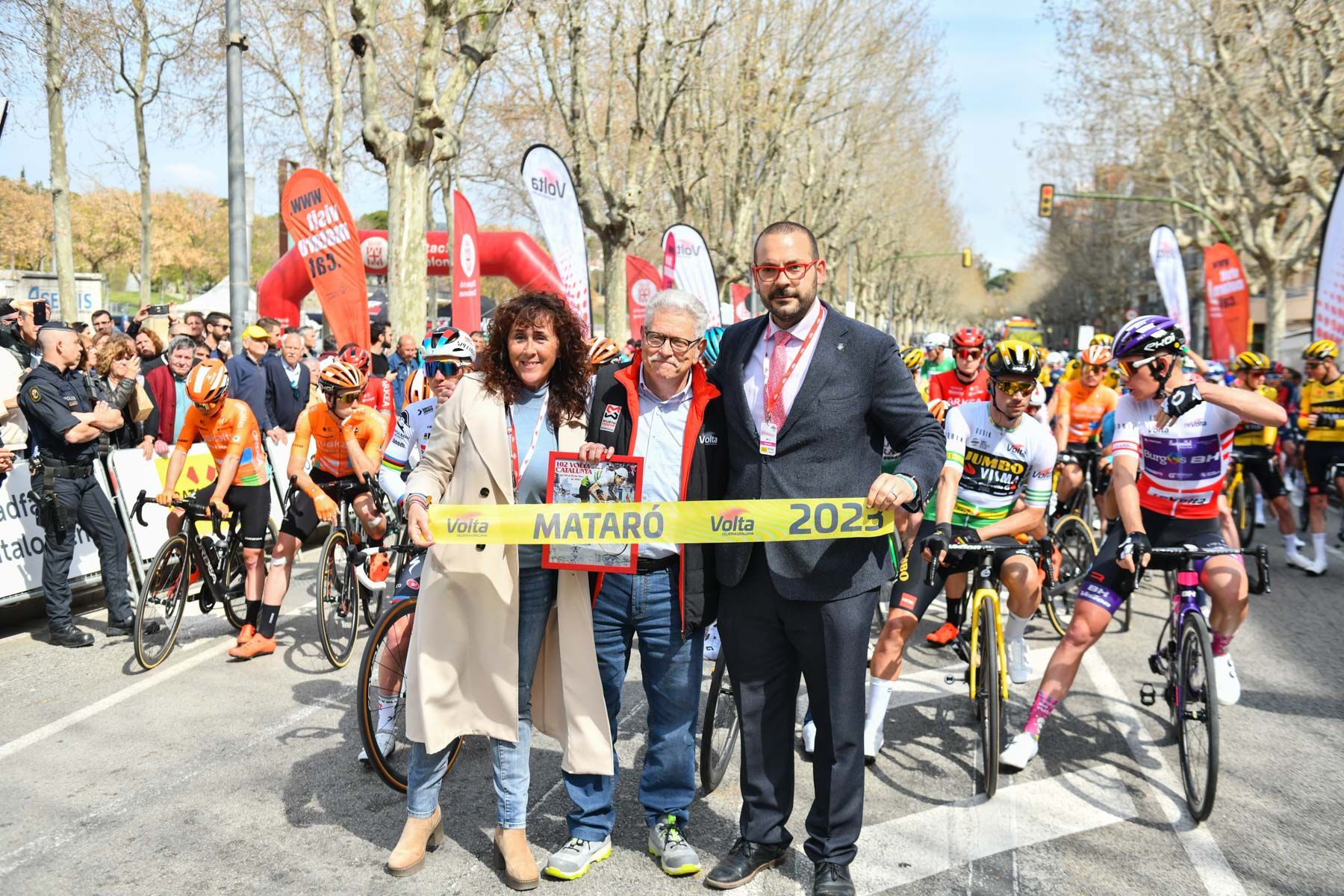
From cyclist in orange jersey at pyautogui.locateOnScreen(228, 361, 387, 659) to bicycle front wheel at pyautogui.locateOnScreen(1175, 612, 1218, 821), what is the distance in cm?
468

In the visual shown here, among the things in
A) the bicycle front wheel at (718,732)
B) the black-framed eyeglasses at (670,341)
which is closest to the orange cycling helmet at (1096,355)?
the bicycle front wheel at (718,732)

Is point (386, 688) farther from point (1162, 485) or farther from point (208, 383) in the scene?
point (1162, 485)

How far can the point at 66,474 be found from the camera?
23.5ft

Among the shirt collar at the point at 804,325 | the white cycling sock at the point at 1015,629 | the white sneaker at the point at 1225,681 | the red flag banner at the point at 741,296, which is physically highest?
the red flag banner at the point at 741,296

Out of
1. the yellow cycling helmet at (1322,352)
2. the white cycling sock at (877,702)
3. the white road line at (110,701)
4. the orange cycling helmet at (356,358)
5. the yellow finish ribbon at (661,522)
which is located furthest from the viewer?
the yellow cycling helmet at (1322,352)

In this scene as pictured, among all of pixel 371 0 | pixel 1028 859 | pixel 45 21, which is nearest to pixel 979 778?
pixel 1028 859

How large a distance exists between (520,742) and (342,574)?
349cm

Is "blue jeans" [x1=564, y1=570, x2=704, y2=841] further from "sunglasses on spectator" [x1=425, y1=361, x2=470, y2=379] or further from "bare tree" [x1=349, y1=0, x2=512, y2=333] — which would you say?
"bare tree" [x1=349, y1=0, x2=512, y2=333]

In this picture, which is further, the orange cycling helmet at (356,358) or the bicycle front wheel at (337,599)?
the orange cycling helmet at (356,358)

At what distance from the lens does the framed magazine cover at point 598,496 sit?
148 inches

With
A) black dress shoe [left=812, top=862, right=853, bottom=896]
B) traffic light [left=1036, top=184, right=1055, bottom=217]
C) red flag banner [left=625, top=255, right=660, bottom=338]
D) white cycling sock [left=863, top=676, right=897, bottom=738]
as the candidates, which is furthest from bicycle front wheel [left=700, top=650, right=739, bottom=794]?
traffic light [left=1036, top=184, right=1055, bottom=217]

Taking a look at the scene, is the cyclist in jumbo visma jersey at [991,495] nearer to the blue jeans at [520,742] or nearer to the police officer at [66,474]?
the blue jeans at [520,742]

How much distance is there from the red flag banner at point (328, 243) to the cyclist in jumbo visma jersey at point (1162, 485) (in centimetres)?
940

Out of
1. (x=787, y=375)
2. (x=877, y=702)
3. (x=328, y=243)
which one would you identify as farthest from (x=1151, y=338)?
(x=328, y=243)
